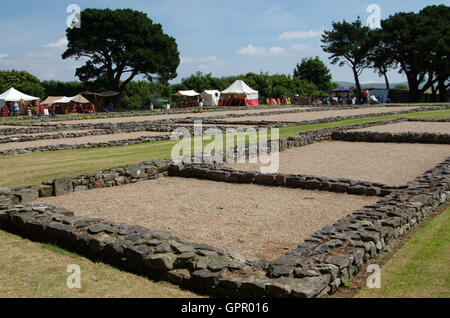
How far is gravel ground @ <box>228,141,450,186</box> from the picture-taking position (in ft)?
35.6

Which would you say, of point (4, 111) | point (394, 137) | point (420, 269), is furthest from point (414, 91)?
point (420, 269)

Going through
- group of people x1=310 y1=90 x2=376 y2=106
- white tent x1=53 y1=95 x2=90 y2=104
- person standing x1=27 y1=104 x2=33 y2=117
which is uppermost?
white tent x1=53 y1=95 x2=90 y2=104

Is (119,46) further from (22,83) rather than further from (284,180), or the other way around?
(284,180)

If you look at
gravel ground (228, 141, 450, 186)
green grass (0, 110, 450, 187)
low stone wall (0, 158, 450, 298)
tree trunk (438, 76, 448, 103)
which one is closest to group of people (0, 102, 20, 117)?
green grass (0, 110, 450, 187)

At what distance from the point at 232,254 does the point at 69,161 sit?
9899 mm

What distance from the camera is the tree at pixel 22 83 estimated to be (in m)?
50.8

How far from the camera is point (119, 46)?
53344mm

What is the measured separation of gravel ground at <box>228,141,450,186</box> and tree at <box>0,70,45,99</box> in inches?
1706

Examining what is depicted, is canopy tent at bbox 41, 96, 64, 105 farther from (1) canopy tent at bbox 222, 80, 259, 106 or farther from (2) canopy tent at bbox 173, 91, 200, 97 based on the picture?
(1) canopy tent at bbox 222, 80, 259, 106

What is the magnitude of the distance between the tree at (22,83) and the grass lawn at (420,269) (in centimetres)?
5179

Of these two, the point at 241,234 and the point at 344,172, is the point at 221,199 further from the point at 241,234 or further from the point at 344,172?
the point at 344,172

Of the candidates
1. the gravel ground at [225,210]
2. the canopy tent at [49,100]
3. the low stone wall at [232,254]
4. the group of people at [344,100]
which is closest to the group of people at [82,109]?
the canopy tent at [49,100]

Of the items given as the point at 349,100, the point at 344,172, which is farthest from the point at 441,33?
the point at 344,172
